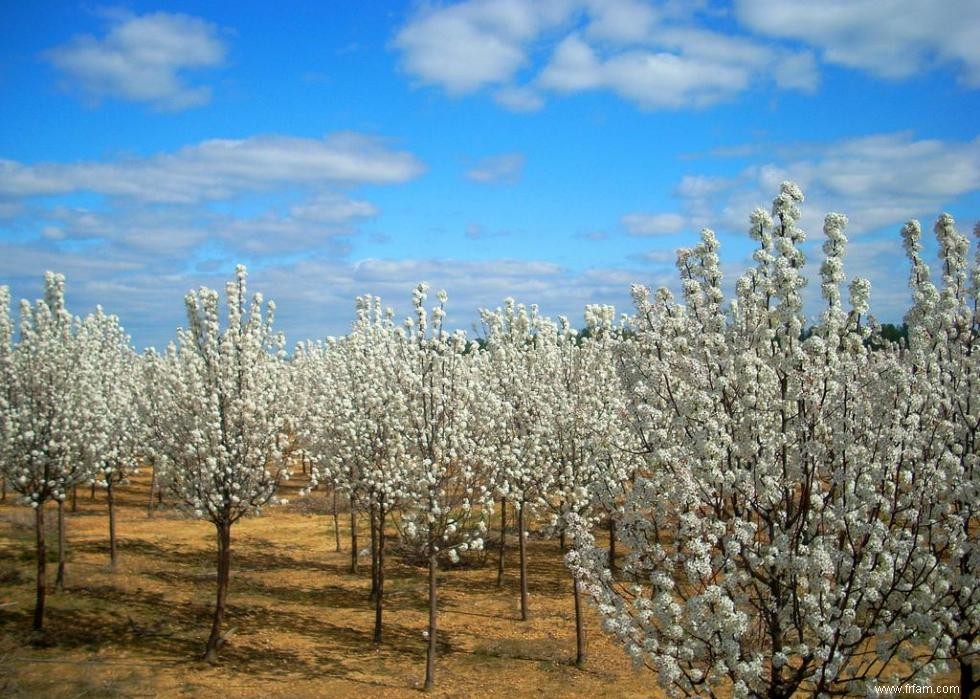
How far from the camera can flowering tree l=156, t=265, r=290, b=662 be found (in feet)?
53.4

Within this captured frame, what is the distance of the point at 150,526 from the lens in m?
33.0

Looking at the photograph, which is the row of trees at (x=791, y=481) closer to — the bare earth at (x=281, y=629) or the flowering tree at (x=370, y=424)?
the flowering tree at (x=370, y=424)

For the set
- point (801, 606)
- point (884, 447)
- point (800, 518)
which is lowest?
point (801, 606)

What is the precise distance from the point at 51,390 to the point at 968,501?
20625mm

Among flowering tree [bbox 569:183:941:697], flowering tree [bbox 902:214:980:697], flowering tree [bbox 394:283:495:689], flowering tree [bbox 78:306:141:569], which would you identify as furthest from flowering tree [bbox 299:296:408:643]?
flowering tree [bbox 902:214:980:697]

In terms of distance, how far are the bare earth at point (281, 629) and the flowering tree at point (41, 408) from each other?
2615mm

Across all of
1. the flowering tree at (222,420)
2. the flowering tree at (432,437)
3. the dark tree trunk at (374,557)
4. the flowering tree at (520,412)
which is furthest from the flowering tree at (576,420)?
the flowering tree at (222,420)

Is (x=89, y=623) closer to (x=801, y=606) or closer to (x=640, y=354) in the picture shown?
(x=640, y=354)

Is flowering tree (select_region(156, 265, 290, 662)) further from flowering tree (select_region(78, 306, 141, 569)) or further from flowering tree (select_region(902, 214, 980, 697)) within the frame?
flowering tree (select_region(902, 214, 980, 697))

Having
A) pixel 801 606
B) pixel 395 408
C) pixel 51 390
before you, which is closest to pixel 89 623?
pixel 51 390

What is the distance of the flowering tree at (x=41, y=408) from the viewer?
18.2 meters

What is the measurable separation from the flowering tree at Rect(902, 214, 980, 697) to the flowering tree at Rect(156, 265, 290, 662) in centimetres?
1374

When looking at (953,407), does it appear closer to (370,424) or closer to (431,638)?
(431,638)

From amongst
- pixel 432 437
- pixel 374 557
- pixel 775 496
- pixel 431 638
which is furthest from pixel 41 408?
pixel 775 496
